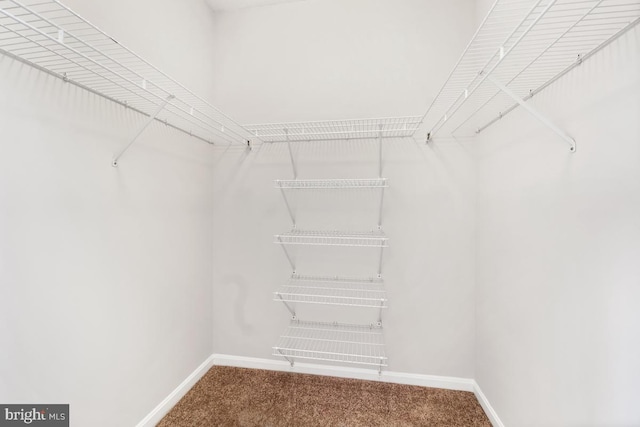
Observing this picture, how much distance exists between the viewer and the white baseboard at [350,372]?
1.89 metres

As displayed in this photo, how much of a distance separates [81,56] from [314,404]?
6.71 ft

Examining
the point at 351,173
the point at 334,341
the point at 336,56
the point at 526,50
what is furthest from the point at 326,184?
the point at 526,50

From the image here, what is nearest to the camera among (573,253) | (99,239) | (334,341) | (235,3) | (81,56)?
(81,56)

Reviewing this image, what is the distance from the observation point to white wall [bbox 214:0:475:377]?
189cm

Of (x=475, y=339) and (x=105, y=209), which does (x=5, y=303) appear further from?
(x=475, y=339)

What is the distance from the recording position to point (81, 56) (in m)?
0.81

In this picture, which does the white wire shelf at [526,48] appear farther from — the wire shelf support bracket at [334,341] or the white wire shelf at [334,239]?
the wire shelf support bracket at [334,341]

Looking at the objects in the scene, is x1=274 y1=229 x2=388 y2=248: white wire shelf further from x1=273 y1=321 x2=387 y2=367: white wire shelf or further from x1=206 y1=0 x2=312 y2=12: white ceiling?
x1=206 y1=0 x2=312 y2=12: white ceiling

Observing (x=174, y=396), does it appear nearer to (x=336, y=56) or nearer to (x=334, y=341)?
(x=334, y=341)

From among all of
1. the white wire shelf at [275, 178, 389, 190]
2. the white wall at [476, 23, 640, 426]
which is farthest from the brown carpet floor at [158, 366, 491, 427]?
the white wire shelf at [275, 178, 389, 190]

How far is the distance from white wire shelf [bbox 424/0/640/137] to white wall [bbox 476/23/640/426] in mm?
Result: 65

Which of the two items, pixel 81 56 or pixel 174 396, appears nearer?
pixel 81 56

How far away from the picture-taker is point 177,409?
1.69 meters

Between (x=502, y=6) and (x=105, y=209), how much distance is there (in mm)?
2214
